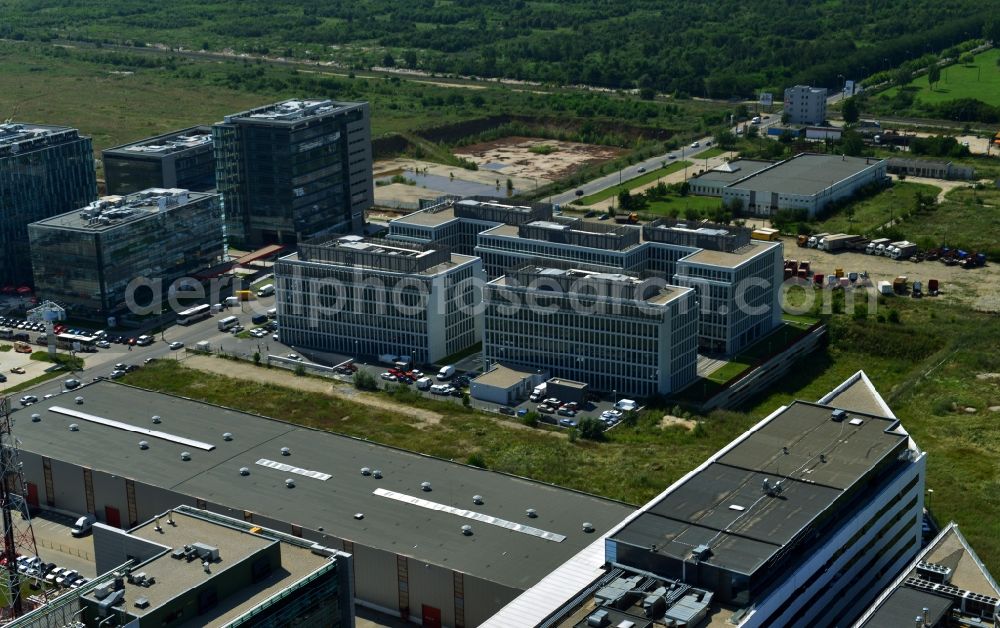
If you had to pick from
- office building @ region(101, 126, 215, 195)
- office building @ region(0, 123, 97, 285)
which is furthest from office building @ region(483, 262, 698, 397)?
office building @ region(0, 123, 97, 285)

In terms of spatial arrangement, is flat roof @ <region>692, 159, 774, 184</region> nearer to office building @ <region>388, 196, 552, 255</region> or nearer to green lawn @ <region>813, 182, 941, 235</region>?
green lawn @ <region>813, 182, 941, 235</region>

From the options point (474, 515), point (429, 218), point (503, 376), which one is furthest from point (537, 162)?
point (474, 515)

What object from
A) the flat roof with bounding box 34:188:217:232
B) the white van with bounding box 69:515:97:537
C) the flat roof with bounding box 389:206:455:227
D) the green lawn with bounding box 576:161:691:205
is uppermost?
the flat roof with bounding box 34:188:217:232

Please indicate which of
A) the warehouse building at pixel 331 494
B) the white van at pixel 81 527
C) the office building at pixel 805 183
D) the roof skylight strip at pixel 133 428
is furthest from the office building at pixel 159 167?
the white van at pixel 81 527

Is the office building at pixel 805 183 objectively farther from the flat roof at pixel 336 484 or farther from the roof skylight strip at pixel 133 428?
the roof skylight strip at pixel 133 428

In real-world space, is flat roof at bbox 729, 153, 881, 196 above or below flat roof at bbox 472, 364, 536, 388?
above

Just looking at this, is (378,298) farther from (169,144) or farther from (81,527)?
(169,144)
